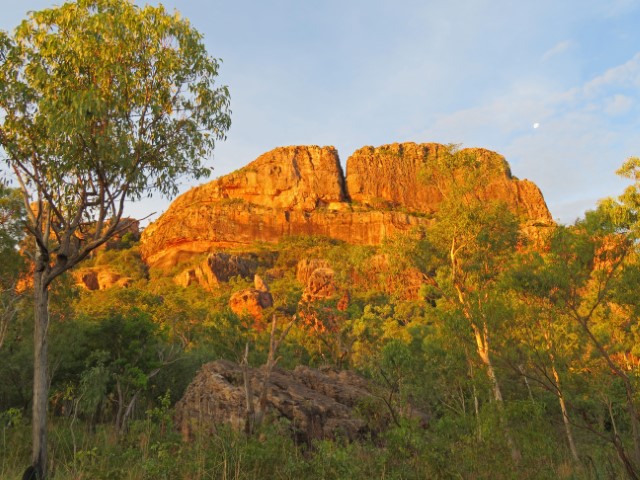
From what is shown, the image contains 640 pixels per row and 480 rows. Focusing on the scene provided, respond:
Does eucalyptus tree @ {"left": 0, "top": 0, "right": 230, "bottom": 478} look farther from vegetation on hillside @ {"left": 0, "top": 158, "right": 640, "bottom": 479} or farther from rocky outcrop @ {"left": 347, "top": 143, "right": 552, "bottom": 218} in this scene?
rocky outcrop @ {"left": 347, "top": 143, "right": 552, "bottom": 218}

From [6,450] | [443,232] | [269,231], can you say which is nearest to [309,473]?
[6,450]

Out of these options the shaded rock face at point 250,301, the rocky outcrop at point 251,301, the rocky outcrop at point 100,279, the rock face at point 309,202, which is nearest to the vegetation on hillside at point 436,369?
the rocky outcrop at point 251,301

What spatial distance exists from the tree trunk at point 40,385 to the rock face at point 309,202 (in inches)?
3128

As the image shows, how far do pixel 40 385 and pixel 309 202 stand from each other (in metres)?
90.9

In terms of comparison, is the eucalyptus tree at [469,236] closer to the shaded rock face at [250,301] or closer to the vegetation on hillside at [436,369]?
the vegetation on hillside at [436,369]

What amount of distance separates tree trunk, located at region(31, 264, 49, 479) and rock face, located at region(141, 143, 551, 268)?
261 feet

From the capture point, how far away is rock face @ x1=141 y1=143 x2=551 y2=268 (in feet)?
A: 301

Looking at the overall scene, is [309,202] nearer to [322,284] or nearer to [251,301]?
[322,284]

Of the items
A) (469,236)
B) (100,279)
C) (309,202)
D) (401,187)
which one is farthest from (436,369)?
(401,187)

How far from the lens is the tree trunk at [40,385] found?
7.95 meters

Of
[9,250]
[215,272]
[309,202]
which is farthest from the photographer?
[309,202]

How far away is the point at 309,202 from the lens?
3880 inches

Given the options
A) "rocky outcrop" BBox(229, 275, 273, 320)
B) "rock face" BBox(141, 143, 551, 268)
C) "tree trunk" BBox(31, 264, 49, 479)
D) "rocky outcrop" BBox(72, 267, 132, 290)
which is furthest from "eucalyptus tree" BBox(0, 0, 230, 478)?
"rock face" BBox(141, 143, 551, 268)

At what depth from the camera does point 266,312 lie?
170 ft
